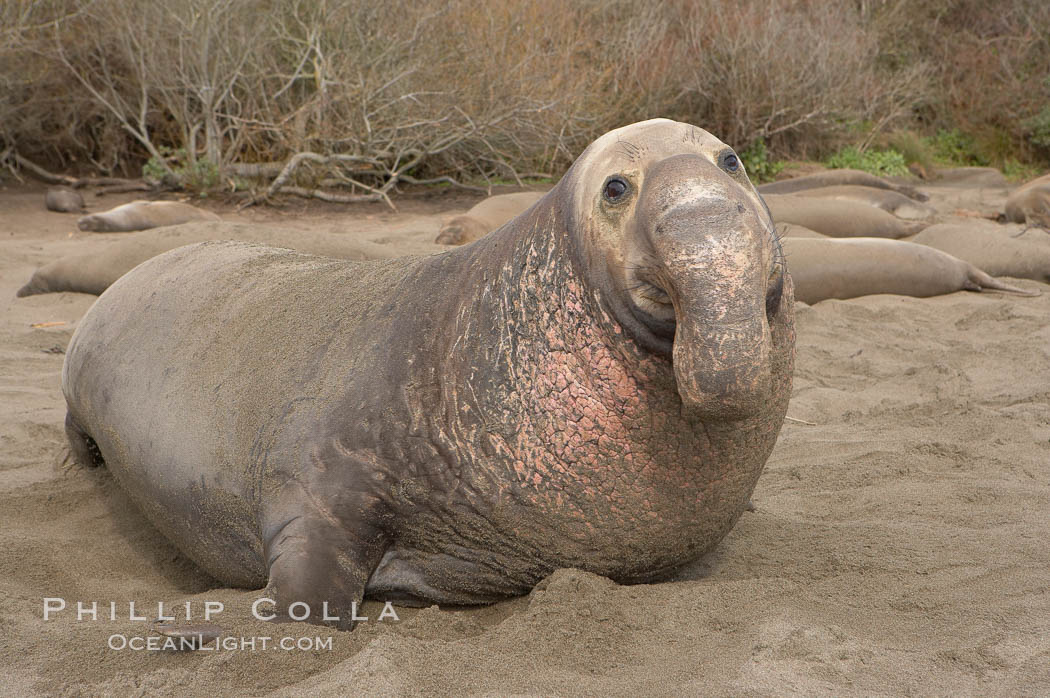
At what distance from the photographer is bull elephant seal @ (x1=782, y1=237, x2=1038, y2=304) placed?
22.1ft

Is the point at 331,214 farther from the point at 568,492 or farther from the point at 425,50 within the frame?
the point at 568,492

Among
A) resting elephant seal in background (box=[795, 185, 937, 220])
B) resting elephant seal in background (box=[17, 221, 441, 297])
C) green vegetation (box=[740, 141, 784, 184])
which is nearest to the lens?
resting elephant seal in background (box=[17, 221, 441, 297])

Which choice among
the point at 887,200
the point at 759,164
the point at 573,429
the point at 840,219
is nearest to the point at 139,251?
the point at 573,429

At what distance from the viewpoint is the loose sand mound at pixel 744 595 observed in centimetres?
203

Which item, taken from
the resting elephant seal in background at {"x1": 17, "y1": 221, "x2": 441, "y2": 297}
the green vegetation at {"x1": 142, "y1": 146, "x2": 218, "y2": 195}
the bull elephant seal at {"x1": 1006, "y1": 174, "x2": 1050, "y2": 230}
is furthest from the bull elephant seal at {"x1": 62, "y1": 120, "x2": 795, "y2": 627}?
the green vegetation at {"x1": 142, "y1": 146, "x2": 218, "y2": 195}

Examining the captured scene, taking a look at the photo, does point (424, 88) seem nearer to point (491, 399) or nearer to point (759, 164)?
point (759, 164)

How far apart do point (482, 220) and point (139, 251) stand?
3.12 m

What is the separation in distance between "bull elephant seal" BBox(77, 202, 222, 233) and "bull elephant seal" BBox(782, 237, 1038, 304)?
5405mm

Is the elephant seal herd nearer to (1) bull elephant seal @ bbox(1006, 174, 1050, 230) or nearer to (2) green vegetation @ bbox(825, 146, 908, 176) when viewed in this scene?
(1) bull elephant seal @ bbox(1006, 174, 1050, 230)

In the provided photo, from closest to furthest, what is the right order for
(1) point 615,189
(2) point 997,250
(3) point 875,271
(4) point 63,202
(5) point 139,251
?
(1) point 615,189, (5) point 139,251, (3) point 875,271, (2) point 997,250, (4) point 63,202

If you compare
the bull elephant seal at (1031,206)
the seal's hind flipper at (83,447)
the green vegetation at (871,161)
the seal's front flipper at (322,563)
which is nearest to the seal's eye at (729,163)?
the seal's front flipper at (322,563)

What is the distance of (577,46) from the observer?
13.5 meters

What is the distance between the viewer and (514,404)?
2.35 m

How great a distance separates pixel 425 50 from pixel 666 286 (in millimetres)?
10863
